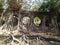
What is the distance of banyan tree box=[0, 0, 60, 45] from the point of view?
3914 millimetres

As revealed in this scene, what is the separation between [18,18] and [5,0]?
403mm

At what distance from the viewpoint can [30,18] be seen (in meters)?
3.97

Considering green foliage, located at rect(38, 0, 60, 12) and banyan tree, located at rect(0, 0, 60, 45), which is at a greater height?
green foliage, located at rect(38, 0, 60, 12)

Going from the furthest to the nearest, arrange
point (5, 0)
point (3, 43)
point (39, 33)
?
point (5, 0) < point (39, 33) < point (3, 43)

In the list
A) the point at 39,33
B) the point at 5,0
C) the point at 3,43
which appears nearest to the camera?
the point at 3,43

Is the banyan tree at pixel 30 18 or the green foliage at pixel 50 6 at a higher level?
→ the green foliage at pixel 50 6

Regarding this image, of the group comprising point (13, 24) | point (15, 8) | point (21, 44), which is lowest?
point (21, 44)

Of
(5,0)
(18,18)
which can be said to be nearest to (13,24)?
(18,18)

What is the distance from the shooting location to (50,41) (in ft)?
12.1

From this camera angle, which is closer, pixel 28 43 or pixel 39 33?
pixel 28 43

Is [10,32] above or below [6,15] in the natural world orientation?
below

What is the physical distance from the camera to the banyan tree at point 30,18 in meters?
3.91

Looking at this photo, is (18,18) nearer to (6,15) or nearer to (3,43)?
(6,15)

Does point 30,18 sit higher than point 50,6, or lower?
lower
